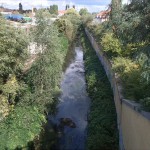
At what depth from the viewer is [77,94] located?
25.7 meters

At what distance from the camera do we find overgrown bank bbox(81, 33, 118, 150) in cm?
1549

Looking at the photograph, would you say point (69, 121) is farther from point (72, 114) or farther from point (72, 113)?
point (72, 113)

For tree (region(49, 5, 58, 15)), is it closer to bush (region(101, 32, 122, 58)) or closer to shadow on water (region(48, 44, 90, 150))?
shadow on water (region(48, 44, 90, 150))

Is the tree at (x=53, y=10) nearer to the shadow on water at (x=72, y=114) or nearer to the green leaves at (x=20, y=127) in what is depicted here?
the shadow on water at (x=72, y=114)

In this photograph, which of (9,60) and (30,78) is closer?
(9,60)

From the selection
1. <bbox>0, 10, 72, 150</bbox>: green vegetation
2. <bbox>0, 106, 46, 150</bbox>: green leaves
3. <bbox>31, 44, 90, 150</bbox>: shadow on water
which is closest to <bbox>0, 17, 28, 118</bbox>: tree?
<bbox>0, 10, 72, 150</bbox>: green vegetation

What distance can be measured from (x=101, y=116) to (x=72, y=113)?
152 inches

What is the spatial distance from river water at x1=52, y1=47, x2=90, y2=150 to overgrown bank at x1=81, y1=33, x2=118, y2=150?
0.83m

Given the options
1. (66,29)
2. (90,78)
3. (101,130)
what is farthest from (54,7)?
(101,130)

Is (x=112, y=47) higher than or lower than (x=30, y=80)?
higher

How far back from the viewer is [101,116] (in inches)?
715

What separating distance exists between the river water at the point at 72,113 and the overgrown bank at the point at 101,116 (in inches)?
32.7

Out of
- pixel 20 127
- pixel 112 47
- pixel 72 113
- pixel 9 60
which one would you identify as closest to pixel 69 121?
pixel 72 113

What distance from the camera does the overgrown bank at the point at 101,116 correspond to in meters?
15.5
